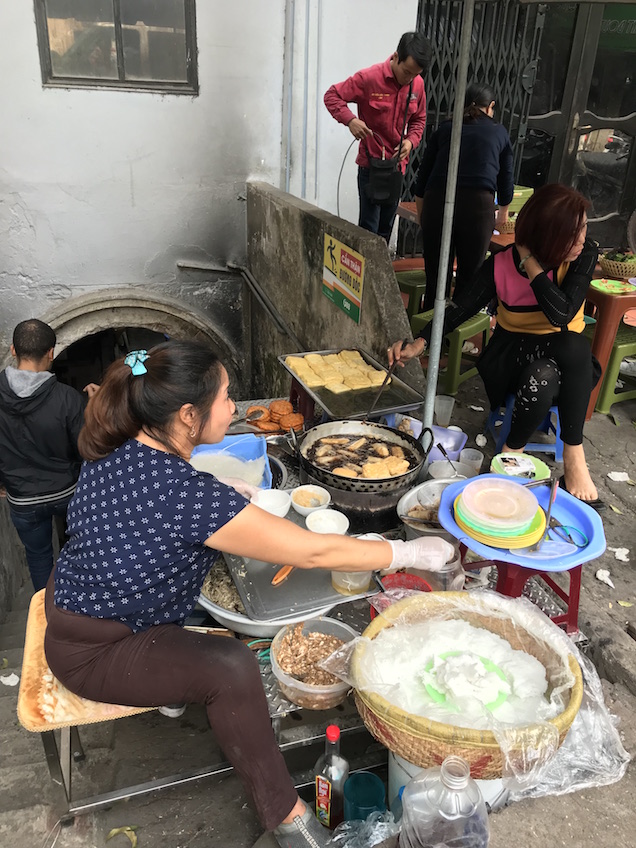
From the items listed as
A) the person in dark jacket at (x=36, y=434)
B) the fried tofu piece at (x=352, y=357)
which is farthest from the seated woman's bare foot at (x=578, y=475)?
the person in dark jacket at (x=36, y=434)

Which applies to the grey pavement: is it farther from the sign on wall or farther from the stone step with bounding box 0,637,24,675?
the sign on wall

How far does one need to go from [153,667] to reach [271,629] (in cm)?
54

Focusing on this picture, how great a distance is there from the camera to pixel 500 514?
2.57 metres

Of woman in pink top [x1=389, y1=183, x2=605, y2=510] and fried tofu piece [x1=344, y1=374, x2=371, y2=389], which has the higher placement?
woman in pink top [x1=389, y1=183, x2=605, y2=510]

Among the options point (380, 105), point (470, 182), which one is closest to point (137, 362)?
point (470, 182)

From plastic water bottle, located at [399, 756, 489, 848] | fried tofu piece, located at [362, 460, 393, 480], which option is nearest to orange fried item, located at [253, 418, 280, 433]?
fried tofu piece, located at [362, 460, 393, 480]

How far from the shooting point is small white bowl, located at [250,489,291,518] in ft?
9.66

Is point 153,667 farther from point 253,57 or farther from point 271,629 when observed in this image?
point 253,57

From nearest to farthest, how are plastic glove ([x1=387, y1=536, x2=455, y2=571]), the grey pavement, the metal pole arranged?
the grey pavement
plastic glove ([x1=387, y1=536, x2=455, y2=571])
the metal pole

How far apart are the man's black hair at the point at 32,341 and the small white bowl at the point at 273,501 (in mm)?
1851

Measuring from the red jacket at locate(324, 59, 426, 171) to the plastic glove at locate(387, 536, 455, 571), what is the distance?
4.57 m

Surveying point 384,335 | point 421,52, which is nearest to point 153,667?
point 384,335

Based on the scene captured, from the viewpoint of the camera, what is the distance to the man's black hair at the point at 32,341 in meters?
3.84

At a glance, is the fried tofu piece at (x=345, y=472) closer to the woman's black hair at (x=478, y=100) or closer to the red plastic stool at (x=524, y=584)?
the red plastic stool at (x=524, y=584)
